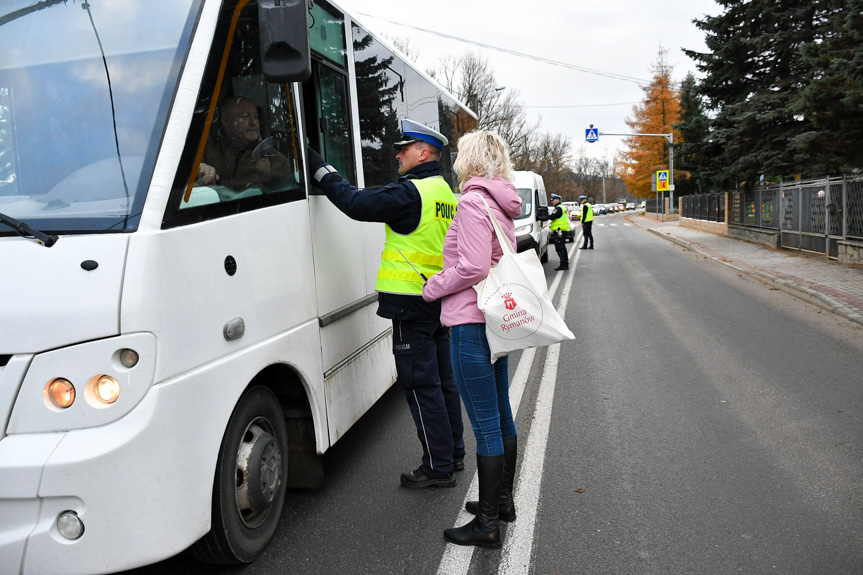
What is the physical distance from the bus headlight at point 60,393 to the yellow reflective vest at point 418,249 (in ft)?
6.61

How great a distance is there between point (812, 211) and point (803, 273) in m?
4.90

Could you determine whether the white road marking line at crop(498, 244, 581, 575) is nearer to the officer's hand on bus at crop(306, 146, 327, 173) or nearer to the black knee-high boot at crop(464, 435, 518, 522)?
the black knee-high boot at crop(464, 435, 518, 522)

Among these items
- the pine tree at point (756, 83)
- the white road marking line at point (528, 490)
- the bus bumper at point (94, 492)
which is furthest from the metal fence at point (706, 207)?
the bus bumper at point (94, 492)

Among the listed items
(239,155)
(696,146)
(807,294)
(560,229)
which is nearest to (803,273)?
(807,294)

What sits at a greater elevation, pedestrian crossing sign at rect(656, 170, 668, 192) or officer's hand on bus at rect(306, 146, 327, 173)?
pedestrian crossing sign at rect(656, 170, 668, 192)

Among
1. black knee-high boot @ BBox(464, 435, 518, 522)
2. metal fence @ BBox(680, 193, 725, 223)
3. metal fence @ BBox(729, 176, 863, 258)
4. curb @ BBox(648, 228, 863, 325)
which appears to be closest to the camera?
black knee-high boot @ BBox(464, 435, 518, 522)

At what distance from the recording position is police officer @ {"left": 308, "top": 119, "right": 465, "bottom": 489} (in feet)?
13.3

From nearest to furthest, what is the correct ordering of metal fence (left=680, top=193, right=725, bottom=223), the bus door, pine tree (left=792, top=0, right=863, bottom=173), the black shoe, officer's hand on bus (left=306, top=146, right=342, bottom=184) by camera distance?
officer's hand on bus (left=306, top=146, right=342, bottom=184) → the bus door → the black shoe → pine tree (left=792, top=0, right=863, bottom=173) → metal fence (left=680, top=193, right=725, bottom=223)

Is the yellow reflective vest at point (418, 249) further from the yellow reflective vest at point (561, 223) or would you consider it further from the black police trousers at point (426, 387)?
the yellow reflective vest at point (561, 223)

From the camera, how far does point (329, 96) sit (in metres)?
4.40

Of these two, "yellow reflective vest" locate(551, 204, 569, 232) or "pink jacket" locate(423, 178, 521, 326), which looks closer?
"pink jacket" locate(423, 178, 521, 326)

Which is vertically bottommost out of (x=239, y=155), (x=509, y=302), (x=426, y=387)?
(x=426, y=387)

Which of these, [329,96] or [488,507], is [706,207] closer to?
[329,96]

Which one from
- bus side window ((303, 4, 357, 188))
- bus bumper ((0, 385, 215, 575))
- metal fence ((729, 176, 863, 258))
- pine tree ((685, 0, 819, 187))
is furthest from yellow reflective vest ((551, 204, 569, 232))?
bus bumper ((0, 385, 215, 575))
